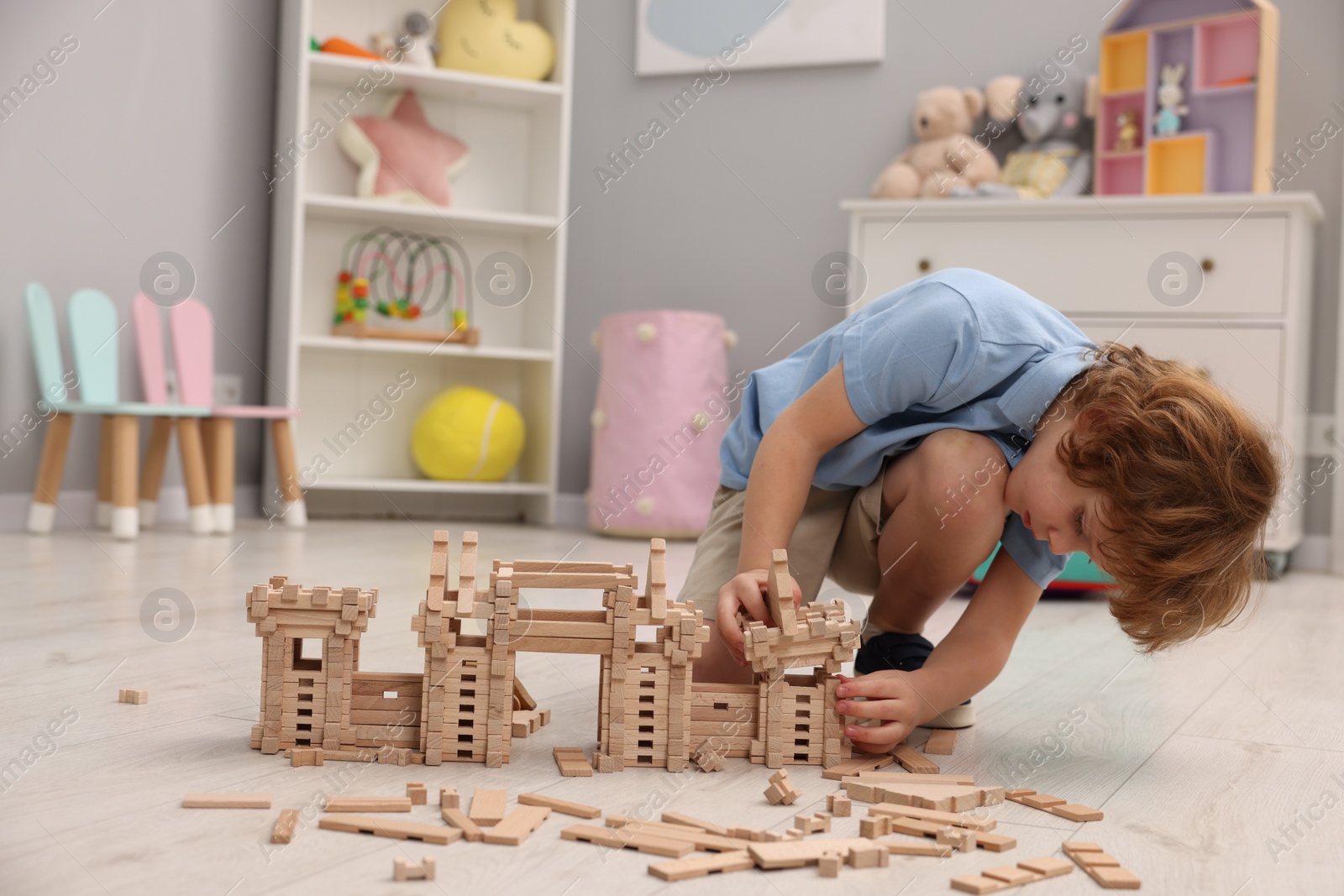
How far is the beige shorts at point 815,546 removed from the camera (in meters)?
1.07

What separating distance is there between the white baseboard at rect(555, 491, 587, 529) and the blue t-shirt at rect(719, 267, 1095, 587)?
6.43 feet

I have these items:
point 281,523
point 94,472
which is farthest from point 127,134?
point 281,523

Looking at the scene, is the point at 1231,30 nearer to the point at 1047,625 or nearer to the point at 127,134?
the point at 1047,625

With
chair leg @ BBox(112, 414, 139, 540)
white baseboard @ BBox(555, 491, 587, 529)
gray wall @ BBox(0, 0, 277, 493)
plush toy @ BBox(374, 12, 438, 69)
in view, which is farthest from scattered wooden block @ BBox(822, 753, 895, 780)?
plush toy @ BBox(374, 12, 438, 69)

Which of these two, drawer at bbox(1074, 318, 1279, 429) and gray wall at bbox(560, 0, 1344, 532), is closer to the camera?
drawer at bbox(1074, 318, 1279, 429)

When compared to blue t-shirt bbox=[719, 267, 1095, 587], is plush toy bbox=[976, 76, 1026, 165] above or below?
Result: above

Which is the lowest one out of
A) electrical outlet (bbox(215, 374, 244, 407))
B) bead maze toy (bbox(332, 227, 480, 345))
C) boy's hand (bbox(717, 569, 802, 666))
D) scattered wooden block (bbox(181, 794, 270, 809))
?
scattered wooden block (bbox(181, 794, 270, 809))

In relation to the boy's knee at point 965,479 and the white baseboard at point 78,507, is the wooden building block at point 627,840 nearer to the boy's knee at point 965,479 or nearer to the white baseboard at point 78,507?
the boy's knee at point 965,479

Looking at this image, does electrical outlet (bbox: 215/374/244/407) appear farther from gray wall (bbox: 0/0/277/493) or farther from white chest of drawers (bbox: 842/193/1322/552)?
white chest of drawers (bbox: 842/193/1322/552)

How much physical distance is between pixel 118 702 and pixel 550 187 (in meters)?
2.07

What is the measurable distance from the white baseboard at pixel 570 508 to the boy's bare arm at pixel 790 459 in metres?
2.02

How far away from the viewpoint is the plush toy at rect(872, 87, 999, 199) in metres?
2.52

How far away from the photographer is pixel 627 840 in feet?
2.15

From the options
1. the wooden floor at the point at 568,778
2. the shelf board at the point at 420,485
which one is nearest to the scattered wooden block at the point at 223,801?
the wooden floor at the point at 568,778
